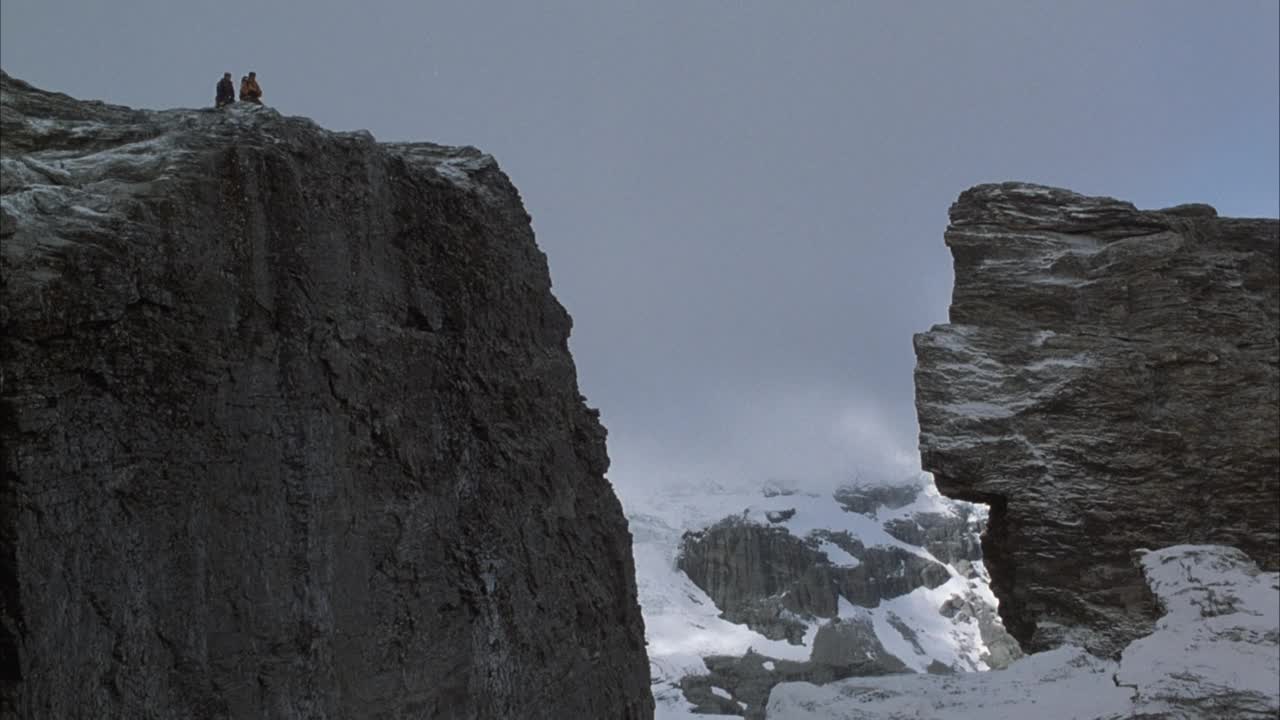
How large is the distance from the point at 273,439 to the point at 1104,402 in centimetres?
1870

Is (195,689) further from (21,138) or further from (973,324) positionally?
(973,324)

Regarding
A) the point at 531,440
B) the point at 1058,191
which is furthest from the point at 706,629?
the point at 531,440

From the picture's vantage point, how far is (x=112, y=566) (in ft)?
27.6

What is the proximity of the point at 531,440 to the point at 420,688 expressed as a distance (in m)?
4.23

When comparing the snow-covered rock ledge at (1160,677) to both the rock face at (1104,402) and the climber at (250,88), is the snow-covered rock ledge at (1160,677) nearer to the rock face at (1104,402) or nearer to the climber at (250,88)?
the rock face at (1104,402)

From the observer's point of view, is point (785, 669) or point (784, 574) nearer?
point (785, 669)

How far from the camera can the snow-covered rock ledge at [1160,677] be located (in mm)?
16906

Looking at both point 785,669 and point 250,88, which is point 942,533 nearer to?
point 785,669

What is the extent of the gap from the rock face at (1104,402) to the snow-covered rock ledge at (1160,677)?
1.33 meters

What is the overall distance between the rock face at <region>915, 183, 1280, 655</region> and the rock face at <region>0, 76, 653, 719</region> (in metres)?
10.9

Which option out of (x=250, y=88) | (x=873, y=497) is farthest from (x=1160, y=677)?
(x=873, y=497)

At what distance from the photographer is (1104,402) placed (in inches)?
883

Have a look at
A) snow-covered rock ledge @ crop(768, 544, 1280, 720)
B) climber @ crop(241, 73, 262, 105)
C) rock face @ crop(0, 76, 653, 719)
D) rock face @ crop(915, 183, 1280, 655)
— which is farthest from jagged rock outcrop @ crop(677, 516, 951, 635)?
climber @ crop(241, 73, 262, 105)

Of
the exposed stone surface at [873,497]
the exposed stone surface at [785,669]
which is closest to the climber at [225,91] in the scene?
the exposed stone surface at [785,669]
